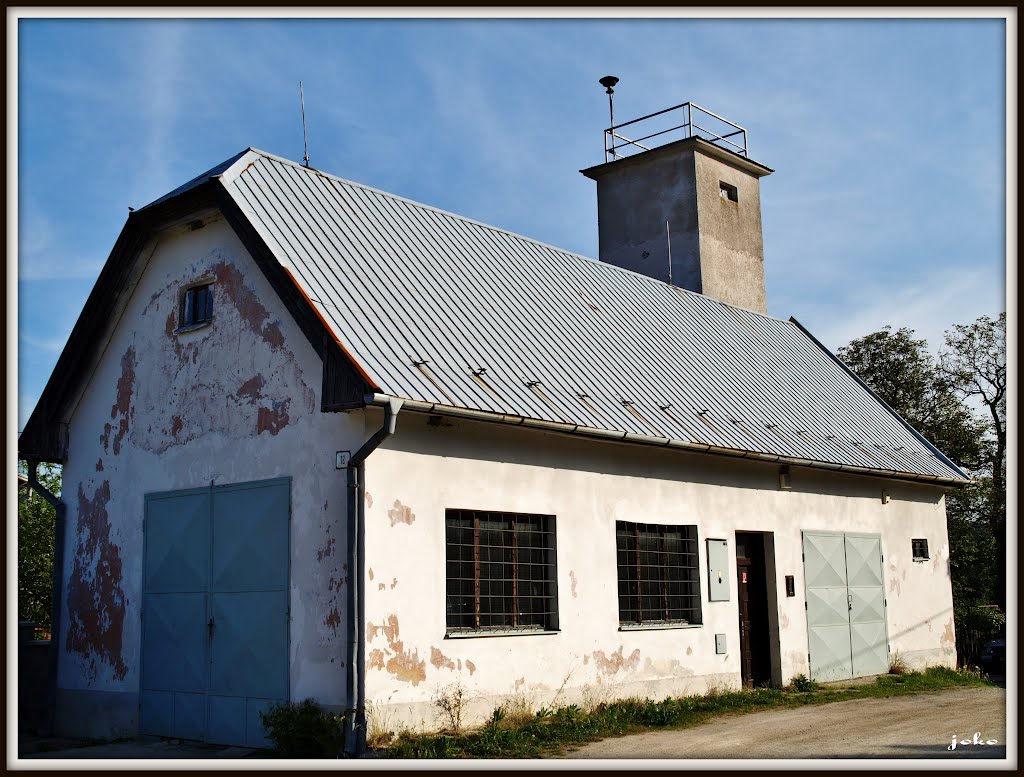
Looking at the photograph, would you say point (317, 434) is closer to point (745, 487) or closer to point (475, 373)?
point (475, 373)

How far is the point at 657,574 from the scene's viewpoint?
14.4 metres

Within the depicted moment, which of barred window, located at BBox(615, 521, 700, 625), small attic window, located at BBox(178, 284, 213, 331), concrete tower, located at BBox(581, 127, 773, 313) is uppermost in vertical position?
concrete tower, located at BBox(581, 127, 773, 313)

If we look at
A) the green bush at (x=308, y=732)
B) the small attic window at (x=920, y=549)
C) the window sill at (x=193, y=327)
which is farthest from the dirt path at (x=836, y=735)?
the window sill at (x=193, y=327)

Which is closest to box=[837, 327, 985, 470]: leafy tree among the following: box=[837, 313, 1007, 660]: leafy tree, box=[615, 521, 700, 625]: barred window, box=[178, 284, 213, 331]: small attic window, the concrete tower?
box=[837, 313, 1007, 660]: leafy tree

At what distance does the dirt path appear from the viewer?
10.3 meters

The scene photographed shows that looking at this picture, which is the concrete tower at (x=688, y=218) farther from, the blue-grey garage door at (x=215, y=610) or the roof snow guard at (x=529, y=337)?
the blue-grey garage door at (x=215, y=610)

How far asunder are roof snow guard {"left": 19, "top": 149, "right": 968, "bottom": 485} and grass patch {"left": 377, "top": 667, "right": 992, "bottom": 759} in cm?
327

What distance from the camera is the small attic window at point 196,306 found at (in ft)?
42.8

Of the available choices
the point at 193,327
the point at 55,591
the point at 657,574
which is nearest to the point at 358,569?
the point at 193,327

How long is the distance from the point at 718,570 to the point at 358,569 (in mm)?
6313

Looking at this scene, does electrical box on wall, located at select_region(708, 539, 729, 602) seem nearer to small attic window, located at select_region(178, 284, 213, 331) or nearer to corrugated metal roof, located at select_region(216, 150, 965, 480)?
corrugated metal roof, located at select_region(216, 150, 965, 480)

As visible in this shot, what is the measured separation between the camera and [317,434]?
448 inches

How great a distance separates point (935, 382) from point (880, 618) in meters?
16.9

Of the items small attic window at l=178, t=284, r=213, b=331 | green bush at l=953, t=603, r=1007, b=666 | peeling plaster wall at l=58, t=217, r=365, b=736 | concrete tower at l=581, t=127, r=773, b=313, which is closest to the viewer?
peeling plaster wall at l=58, t=217, r=365, b=736
